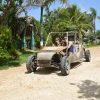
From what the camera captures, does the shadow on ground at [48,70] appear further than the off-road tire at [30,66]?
No

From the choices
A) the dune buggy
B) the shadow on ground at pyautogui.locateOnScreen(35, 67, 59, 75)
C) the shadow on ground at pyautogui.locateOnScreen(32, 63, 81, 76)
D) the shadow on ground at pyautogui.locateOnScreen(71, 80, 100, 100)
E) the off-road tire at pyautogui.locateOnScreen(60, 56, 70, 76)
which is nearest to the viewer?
the shadow on ground at pyautogui.locateOnScreen(71, 80, 100, 100)

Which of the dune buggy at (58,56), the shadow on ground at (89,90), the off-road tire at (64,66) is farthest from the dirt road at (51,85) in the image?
the dune buggy at (58,56)

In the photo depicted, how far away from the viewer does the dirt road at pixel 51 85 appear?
1080 cm

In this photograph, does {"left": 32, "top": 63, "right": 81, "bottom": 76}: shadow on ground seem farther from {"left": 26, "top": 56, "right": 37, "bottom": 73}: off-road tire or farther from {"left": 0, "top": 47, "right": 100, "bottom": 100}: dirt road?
{"left": 26, "top": 56, "right": 37, "bottom": 73}: off-road tire

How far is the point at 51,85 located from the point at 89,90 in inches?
56.2

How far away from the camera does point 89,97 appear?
10.7m

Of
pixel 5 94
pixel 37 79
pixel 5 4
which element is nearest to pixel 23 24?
pixel 5 4

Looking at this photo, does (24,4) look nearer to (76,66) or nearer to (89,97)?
(76,66)

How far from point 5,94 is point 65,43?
552cm

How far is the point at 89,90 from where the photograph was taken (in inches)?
456

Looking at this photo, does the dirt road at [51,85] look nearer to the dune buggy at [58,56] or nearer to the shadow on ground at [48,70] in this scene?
the shadow on ground at [48,70]

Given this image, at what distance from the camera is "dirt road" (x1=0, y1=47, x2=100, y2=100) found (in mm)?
10805

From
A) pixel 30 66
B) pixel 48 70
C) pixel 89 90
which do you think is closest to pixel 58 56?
pixel 48 70

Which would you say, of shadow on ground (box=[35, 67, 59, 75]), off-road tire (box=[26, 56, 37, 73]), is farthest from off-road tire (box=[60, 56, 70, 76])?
off-road tire (box=[26, 56, 37, 73])
